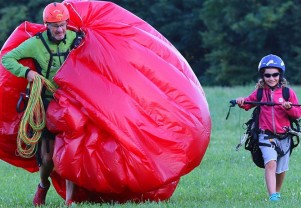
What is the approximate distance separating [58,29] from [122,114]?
1.12 meters

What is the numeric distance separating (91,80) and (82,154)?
75 cm

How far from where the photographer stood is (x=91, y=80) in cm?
927

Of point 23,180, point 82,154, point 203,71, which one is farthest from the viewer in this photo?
point 203,71

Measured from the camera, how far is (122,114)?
910 centimetres

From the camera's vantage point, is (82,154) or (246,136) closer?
(82,154)

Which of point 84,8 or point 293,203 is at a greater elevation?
point 84,8

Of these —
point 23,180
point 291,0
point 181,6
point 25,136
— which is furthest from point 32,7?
point 25,136

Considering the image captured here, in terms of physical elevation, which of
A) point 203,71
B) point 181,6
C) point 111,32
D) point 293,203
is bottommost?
point 203,71

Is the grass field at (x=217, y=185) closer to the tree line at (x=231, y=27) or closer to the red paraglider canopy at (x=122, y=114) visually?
the red paraglider canopy at (x=122, y=114)

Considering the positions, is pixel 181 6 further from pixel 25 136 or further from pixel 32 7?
pixel 25 136

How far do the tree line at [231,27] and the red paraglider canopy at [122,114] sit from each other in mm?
40965

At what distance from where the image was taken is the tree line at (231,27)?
51281mm

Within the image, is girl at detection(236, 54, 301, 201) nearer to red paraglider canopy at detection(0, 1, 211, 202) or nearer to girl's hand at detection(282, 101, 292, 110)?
girl's hand at detection(282, 101, 292, 110)

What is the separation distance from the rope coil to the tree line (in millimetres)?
41324
